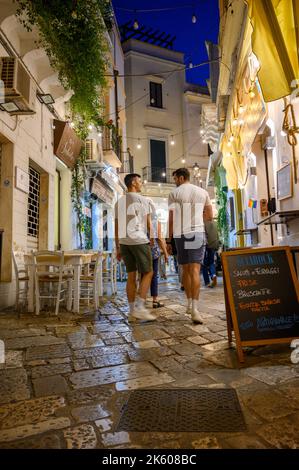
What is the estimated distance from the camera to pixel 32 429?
69.7 inches

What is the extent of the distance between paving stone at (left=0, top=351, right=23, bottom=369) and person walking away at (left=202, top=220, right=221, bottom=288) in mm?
5389

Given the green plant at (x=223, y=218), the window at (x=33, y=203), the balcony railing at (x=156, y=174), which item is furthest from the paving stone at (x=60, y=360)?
the balcony railing at (x=156, y=174)

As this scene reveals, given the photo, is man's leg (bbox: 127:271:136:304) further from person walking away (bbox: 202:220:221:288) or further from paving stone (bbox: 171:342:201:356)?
person walking away (bbox: 202:220:221:288)

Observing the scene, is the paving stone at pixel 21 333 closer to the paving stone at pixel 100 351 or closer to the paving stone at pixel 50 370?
the paving stone at pixel 100 351

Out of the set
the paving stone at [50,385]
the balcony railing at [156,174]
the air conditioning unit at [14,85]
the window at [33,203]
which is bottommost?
the paving stone at [50,385]

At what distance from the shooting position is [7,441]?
1653 mm

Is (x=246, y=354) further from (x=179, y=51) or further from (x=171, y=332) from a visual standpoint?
(x=179, y=51)

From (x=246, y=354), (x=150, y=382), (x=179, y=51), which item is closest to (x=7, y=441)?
(x=150, y=382)

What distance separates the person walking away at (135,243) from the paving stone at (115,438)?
2.77 m

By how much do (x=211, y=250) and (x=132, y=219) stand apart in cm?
413

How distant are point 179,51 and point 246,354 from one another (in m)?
28.4

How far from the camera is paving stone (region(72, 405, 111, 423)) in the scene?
188 cm

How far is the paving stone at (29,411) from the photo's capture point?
1866mm

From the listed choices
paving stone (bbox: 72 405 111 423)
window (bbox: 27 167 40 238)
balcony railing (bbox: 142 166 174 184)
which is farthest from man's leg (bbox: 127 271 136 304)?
balcony railing (bbox: 142 166 174 184)
